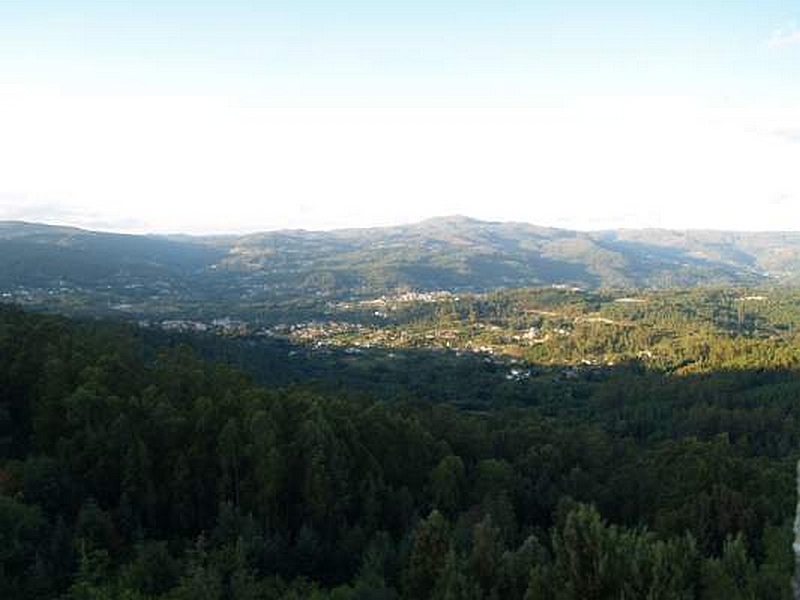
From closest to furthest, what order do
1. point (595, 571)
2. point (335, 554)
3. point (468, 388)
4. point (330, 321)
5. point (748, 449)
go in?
point (595, 571) < point (335, 554) < point (748, 449) < point (468, 388) < point (330, 321)

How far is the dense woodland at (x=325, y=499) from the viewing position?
19594 mm

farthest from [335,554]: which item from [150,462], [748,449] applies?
[748,449]

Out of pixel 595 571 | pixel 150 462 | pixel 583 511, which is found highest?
pixel 583 511

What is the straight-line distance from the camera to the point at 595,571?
16.5m

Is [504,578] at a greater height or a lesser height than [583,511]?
lesser

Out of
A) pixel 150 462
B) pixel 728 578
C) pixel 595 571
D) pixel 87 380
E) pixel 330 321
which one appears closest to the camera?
pixel 595 571

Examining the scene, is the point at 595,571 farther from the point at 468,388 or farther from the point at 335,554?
the point at 468,388

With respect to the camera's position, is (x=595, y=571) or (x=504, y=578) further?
(x=504, y=578)

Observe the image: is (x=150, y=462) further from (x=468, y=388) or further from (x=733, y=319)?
(x=733, y=319)

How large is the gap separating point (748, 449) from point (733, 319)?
143 meters

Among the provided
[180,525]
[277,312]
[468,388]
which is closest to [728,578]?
[180,525]

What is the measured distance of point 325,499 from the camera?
35.3 meters

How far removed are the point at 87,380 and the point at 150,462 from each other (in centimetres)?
938

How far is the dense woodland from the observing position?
19594mm
